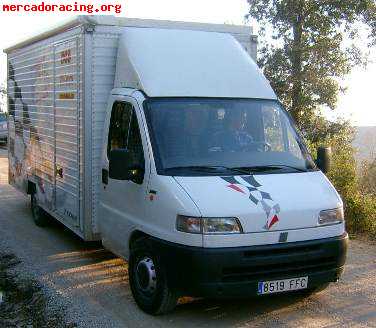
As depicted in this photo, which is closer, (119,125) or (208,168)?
(208,168)

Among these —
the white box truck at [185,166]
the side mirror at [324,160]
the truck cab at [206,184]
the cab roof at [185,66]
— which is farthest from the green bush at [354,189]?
the cab roof at [185,66]

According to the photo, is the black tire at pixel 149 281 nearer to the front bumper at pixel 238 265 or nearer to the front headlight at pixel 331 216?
the front bumper at pixel 238 265

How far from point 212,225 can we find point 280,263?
74 centimetres

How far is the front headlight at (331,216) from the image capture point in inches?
209

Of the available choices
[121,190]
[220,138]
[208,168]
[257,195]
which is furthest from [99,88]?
[257,195]

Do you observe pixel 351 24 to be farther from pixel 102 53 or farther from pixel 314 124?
pixel 102 53

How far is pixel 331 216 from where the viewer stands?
5.37 m

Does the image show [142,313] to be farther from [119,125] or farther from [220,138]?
[119,125]

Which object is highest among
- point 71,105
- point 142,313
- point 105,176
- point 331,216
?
point 71,105

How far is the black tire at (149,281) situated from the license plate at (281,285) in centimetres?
80

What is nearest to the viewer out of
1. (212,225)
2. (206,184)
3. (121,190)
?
(212,225)

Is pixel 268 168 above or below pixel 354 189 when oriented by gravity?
above

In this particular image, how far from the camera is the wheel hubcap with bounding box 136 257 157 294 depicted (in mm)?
5422

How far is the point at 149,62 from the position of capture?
6164mm
